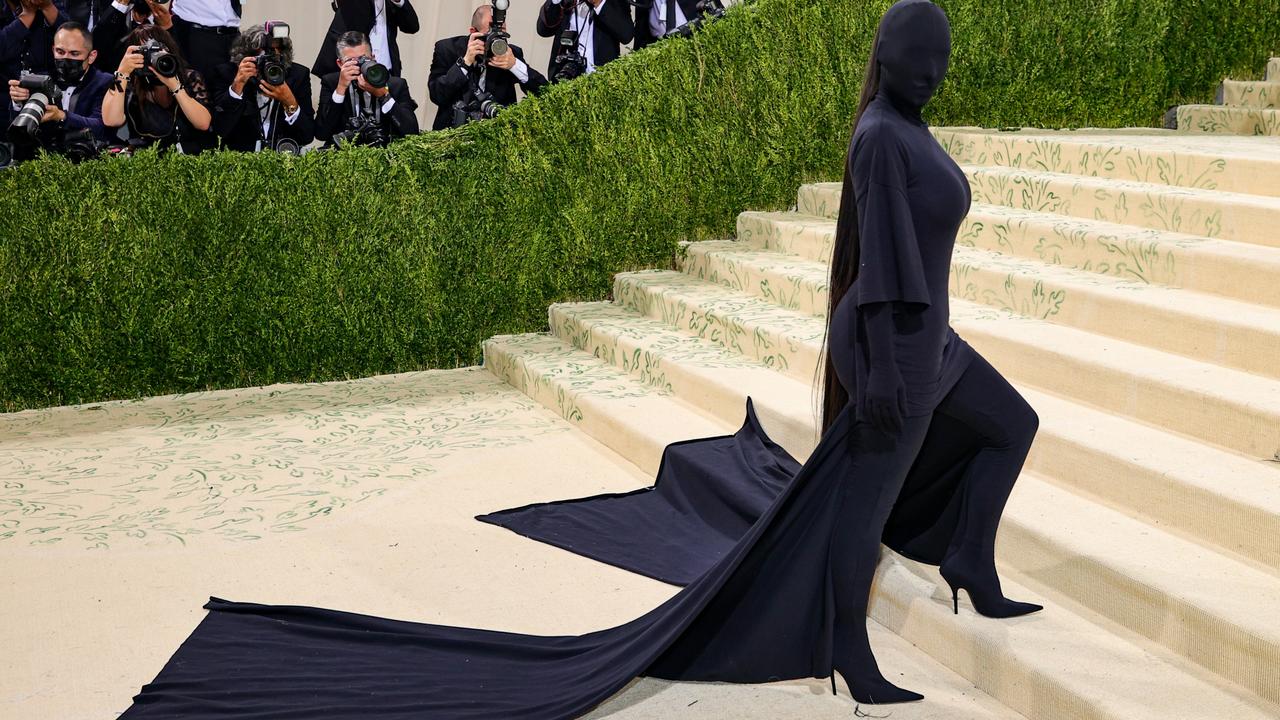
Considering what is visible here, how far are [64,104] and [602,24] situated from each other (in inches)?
120

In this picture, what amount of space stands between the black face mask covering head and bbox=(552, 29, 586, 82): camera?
14.0ft

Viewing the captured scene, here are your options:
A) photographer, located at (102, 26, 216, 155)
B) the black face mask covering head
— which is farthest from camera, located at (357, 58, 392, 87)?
the black face mask covering head

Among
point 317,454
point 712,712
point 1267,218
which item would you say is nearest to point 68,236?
point 317,454

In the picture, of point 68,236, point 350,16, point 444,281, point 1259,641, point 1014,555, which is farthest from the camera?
point 350,16

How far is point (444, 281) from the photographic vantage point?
20.9 feet

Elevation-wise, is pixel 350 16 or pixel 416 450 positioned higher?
pixel 350 16

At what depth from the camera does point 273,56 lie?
6348 mm

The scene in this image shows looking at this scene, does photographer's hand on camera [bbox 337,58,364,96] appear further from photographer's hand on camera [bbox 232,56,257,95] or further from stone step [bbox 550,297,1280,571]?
stone step [bbox 550,297,1280,571]

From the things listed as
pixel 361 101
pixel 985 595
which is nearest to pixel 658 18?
pixel 361 101

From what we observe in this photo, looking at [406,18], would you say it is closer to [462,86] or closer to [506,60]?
[462,86]

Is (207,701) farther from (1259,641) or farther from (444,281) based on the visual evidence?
(444,281)

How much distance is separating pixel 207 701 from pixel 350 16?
5.06 m

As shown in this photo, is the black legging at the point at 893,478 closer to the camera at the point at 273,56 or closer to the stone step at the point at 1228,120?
the stone step at the point at 1228,120

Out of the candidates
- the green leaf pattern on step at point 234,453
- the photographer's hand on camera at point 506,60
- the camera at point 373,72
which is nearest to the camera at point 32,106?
the green leaf pattern on step at point 234,453
